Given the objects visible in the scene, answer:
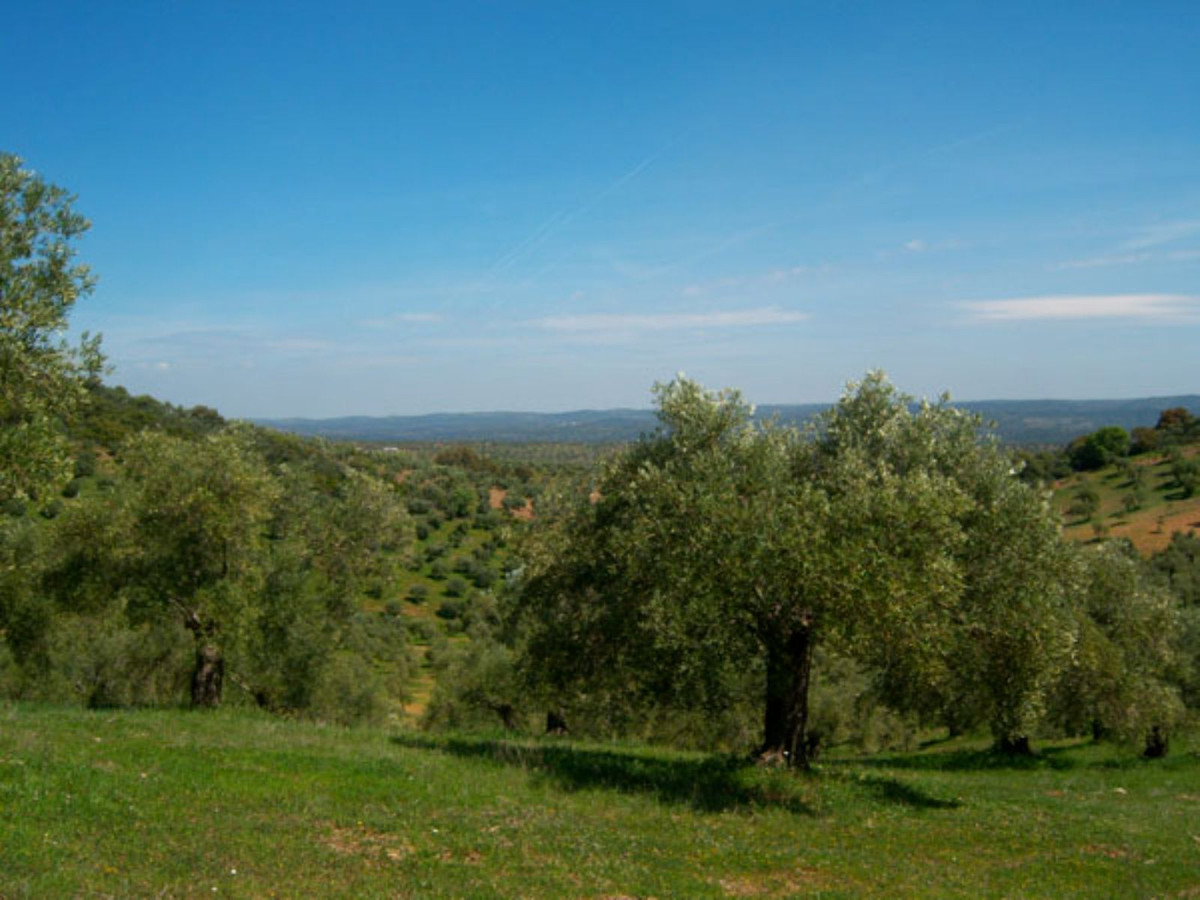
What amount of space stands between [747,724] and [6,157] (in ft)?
104

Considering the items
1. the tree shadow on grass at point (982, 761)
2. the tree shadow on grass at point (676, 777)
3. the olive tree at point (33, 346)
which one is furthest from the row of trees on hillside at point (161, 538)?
the tree shadow on grass at point (982, 761)

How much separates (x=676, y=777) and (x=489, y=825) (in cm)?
559

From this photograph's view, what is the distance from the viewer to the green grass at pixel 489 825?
1125 cm

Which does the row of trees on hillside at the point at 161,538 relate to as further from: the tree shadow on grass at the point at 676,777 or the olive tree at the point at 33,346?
the tree shadow on grass at the point at 676,777

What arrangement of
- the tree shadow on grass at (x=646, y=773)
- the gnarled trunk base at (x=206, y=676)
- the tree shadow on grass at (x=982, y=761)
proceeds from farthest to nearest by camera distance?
the tree shadow on grass at (x=982, y=761) < the gnarled trunk base at (x=206, y=676) < the tree shadow on grass at (x=646, y=773)

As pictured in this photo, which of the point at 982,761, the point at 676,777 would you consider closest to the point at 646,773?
the point at 676,777

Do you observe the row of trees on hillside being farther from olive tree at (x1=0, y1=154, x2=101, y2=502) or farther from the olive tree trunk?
the olive tree trunk

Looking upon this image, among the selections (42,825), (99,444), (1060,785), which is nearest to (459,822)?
(42,825)

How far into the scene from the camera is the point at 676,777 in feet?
59.4

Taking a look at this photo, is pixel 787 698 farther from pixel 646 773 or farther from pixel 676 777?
pixel 646 773

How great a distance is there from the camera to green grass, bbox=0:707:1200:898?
11.2 metres

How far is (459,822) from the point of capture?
13875 mm

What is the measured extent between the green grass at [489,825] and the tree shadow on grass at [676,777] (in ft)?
0.25

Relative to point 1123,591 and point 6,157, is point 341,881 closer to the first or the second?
point 6,157
